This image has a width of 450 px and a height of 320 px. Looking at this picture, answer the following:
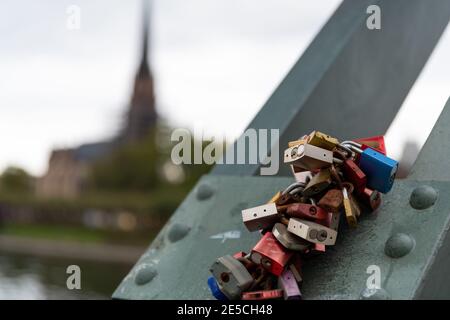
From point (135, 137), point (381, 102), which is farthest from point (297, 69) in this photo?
point (135, 137)

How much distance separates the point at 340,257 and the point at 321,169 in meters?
0.25

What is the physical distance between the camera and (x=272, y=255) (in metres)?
1.86

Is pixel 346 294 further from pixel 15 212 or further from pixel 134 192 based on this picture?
pixel 15 212

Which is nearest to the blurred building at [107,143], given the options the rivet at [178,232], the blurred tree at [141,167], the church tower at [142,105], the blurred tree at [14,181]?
the church tower at [142,105]

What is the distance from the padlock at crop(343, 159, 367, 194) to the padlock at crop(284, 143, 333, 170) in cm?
6

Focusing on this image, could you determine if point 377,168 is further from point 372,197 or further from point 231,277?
point 231,277

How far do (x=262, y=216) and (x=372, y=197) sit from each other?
1.05ft

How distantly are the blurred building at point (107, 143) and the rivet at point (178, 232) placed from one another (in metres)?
66.3
